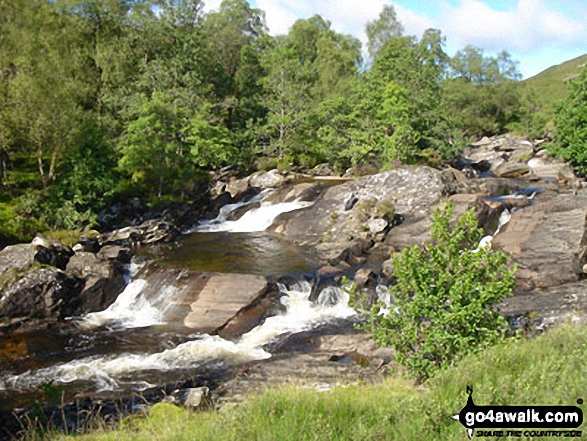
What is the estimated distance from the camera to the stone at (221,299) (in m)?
19.8

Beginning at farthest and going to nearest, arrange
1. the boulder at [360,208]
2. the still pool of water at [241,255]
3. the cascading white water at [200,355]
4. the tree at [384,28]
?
1. the tree at [384,28]
2. the boulder at [360,208]
3. the still pool of water at [241,255]
4. the cascading white water at [200,355]

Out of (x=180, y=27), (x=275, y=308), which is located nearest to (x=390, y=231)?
(x=275, y=308)

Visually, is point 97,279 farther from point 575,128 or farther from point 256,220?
point 575,128

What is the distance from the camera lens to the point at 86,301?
21.7 m

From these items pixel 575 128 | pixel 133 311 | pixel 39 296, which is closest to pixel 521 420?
pixel 133 311

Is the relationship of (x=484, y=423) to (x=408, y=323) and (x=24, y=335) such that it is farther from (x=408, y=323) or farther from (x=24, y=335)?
(x=24, y=335)

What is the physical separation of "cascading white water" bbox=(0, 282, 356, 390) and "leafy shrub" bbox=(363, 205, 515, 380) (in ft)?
26.1

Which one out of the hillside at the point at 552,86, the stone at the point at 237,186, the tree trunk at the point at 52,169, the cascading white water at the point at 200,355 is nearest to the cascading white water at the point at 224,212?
the stone at the point at 237,186

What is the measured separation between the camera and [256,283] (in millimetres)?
21266

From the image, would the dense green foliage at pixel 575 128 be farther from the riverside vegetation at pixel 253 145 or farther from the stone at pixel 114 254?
the stone at pixel 114 254

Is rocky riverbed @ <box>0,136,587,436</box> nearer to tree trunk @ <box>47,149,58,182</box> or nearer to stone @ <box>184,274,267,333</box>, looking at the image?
stone @ <box>184,274,267,333</box>

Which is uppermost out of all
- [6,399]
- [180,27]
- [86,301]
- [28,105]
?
[180,27]

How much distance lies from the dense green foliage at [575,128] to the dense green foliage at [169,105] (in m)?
8.70

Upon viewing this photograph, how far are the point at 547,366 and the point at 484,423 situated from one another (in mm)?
1708
